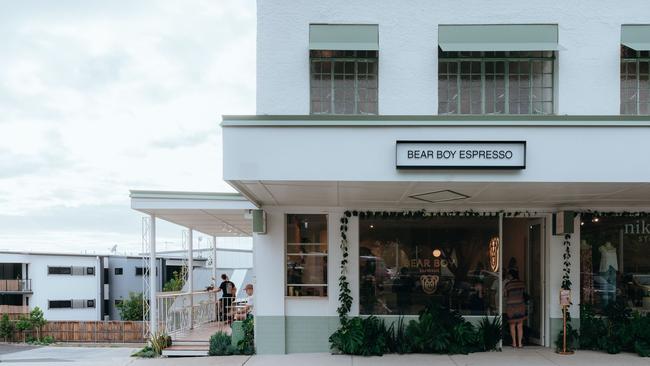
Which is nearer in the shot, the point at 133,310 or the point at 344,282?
the point at 344,282

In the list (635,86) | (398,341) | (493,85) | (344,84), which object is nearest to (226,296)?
(398,341)

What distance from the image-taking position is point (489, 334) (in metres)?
9.45

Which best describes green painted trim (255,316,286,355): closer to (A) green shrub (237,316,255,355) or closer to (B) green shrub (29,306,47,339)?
(A) green shrub (237,316,255,355)

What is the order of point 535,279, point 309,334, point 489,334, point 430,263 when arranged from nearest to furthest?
point 489,334 < point 309,334 < point 430,263 < point 535,279

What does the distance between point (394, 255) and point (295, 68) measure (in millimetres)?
4044

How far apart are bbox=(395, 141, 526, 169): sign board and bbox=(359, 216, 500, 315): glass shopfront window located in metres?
3.08

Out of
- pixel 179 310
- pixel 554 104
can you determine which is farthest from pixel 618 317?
pixel 179 310

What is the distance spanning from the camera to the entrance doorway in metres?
10.0

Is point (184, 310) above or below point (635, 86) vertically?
below

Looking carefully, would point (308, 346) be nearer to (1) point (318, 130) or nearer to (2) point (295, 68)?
(1) point (318, 130)

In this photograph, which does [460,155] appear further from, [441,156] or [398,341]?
[398,341]

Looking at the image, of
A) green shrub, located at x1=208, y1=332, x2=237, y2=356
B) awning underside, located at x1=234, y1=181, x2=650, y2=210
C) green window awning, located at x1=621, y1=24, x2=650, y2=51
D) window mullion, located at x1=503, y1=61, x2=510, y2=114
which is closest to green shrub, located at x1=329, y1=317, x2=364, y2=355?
green shrub, located at x1=208, y1=332, x2=237, y2=356

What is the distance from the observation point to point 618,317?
949 cm

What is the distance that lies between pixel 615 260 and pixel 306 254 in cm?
611
